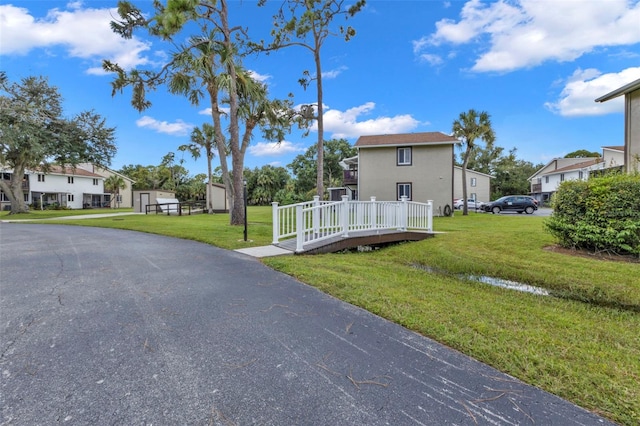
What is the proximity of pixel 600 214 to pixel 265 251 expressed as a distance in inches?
289

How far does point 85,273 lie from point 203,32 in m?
11.5

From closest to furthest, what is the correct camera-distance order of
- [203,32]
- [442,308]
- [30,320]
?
[30,320]
[442,308]
[203,32]

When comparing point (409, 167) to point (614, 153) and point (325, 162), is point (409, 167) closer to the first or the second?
point (614, 153)

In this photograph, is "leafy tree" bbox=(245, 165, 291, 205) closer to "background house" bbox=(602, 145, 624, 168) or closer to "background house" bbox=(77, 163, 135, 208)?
"background house" bbox=(77, 163, 135, 208)

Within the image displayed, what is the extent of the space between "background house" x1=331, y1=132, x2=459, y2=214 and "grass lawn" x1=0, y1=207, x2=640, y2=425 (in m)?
13.5

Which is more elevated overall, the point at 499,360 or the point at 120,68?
A: the point at 120,68

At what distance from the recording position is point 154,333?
2857 millimetres

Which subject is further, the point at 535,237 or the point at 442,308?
the point at 535,237

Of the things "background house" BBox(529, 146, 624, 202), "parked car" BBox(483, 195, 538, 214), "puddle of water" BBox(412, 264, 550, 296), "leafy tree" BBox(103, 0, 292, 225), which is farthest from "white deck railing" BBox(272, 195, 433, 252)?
"background house" BBox(529, 146, 624, 202)

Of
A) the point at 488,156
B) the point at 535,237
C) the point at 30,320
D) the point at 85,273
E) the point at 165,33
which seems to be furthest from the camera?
the point at 488,156

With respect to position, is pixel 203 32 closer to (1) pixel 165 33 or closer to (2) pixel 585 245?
(1) pixel 165 33

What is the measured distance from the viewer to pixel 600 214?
20.8 ft

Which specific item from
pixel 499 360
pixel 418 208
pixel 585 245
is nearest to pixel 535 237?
pixel 585 245

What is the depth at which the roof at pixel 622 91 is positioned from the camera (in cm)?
1007
